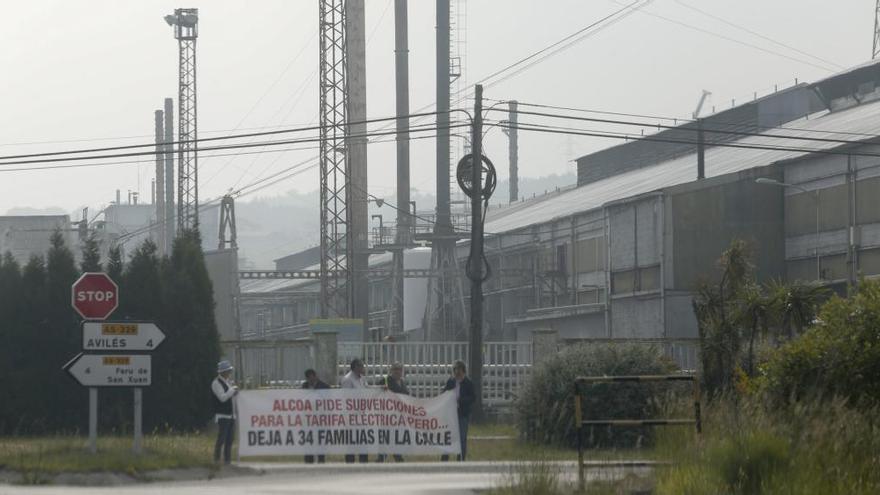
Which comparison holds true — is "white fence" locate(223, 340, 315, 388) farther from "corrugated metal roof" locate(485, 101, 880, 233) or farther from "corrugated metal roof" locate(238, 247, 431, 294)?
"corrugated metal roof" locate(238, 247, 431, 294)

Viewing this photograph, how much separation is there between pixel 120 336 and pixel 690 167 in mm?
44594

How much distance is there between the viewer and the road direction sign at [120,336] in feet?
73.4

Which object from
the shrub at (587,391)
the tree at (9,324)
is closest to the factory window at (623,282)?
the shrub at (587,391)

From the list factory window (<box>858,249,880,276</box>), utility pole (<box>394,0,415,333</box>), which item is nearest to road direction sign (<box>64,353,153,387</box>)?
factory window (<box>858,249,880,276</box>)

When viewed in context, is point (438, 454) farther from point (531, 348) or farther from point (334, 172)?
point (334, 172)

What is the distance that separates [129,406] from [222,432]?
7.75 meters

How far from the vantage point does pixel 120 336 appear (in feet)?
74.0

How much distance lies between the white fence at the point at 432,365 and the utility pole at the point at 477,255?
4.21 ft

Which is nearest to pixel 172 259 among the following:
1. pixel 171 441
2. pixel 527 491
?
pixel 171 441

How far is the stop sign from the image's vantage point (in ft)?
76.8

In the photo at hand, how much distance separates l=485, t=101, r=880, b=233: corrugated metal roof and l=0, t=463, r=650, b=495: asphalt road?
27.2 m

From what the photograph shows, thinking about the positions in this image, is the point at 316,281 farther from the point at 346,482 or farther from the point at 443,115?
the point at 346,482

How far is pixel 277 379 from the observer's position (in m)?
32.9

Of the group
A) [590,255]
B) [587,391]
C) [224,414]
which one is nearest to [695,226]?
[590,255]
